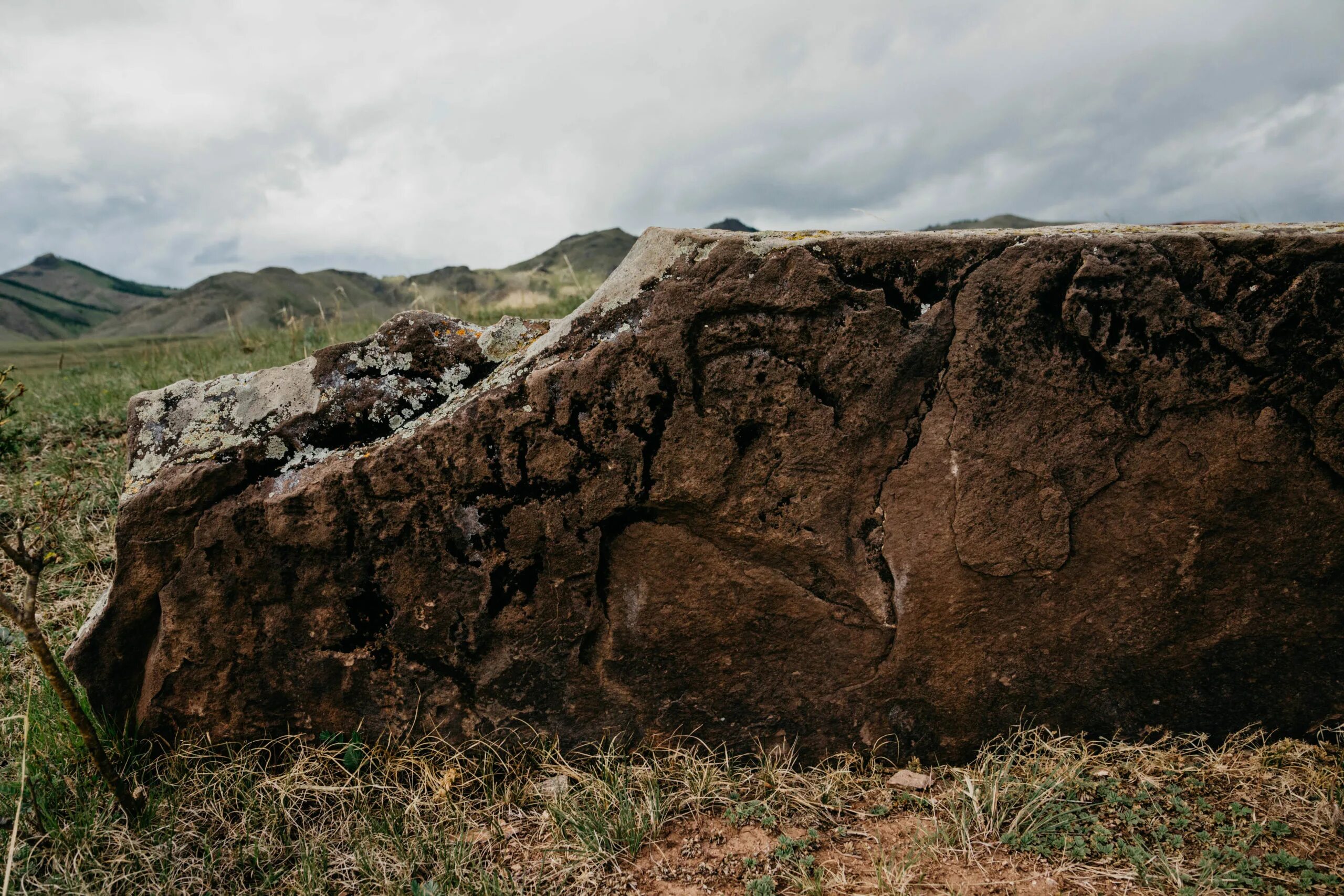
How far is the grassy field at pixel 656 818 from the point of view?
7.25 ft

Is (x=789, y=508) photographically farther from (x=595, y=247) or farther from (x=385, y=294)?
(x=595, y=247)

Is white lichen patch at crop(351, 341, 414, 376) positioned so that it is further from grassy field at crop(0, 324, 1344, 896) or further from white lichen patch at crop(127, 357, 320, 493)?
grassy field at crop(0, 324, 1344, 896)

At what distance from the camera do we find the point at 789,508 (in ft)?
7.88

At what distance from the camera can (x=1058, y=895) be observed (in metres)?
2.11

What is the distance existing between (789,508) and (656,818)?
40.8 inches

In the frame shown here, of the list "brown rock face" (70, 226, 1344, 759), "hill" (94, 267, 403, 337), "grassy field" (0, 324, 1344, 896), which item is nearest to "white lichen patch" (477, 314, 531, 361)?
"brown rock face" (70, 226, 1344, 759)

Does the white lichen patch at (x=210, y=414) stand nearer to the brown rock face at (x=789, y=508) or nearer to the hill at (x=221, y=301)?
the brown rock face at (x=789, y=508)

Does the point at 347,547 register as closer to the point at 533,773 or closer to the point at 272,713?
the point at 272,713

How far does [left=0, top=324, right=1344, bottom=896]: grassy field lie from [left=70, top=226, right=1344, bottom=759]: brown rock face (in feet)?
0.39

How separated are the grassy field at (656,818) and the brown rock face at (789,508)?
12cm

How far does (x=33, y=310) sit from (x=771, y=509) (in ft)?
288

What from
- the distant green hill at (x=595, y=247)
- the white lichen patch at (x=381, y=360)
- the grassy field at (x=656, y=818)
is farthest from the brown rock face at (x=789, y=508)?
the distant green hill at (x=595, y=247)

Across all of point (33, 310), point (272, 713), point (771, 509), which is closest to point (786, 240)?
point (771, 509)

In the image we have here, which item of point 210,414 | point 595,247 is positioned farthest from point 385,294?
point 210,414
